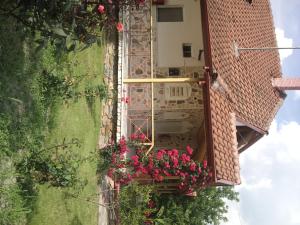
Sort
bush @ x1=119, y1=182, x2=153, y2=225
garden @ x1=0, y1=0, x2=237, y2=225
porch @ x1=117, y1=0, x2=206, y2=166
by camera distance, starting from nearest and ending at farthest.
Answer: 1. garden @ x1=0, y1=0, x2=237, y2=225
2. bush @ x1=119, y1=182, x2=153, y2=225
3. porch @ x1=117, y1=0, x2=206, y2=166

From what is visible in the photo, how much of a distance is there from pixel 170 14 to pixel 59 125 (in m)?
8.93

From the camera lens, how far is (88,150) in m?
12.8

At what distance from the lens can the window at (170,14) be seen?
1830 centimetres

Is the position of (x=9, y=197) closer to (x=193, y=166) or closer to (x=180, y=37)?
(x=193, y=166)

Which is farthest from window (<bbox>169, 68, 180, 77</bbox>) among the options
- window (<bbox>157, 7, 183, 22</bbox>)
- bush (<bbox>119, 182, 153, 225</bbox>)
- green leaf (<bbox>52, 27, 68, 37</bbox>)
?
green leaf (<bbox>52, 27, 68, 37</bbox>)

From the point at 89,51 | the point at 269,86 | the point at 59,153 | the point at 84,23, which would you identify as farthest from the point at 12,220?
the point at 269,86

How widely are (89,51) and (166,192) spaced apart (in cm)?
842

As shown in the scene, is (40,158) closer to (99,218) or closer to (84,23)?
(84,23)

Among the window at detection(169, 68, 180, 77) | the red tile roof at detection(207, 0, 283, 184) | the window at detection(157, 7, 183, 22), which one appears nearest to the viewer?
the red tile roof at detection(207, 0, 283, 184)

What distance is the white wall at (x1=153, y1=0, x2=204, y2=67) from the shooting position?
17.7 m

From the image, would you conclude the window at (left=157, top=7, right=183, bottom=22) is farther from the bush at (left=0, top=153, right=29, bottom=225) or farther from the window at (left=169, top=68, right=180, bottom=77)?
the bush at (left=0, top=153, right=29, bottom=225)

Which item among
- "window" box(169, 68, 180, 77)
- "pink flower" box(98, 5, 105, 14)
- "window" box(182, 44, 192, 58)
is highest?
"window" box(182, 44, 192, 58)

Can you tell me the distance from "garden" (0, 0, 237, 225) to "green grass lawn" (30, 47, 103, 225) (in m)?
0.02

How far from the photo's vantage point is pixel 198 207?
21.4m
